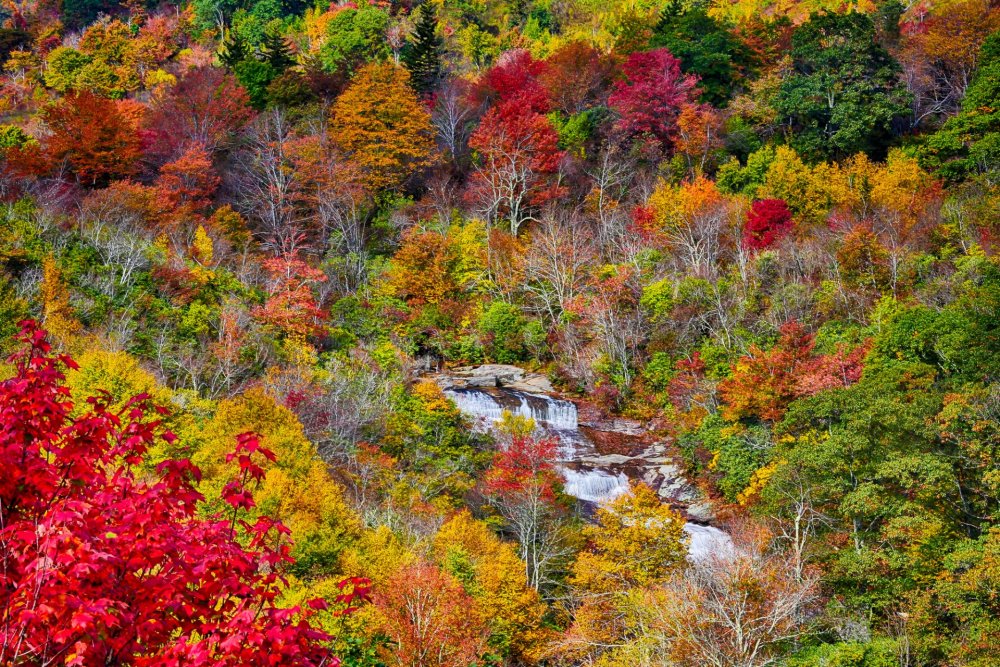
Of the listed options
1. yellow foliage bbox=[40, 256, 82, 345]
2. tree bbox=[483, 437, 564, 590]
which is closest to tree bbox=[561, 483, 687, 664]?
tree bbox=[483, 437, 564, 590]

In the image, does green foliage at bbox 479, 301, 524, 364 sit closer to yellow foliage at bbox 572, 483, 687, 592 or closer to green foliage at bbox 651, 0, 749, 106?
yellow foliage at bbox 572, 483, 687, 592

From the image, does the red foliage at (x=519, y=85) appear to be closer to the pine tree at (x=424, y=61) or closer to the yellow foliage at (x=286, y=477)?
the pine tree at (x=424, y=61)

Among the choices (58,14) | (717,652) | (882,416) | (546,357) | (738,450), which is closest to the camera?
(717,652)

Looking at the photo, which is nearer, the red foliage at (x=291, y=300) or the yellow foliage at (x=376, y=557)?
the yellow foliage at (x=376, y=557)

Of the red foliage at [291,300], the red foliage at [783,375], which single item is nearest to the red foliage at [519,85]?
the red foliage at [291,300]

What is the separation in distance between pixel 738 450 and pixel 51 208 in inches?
1089

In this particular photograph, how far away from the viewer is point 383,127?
5000 cm


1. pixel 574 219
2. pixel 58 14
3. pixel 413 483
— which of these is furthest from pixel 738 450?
pixel 58 14

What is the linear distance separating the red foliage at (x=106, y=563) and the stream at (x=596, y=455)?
26012 mm

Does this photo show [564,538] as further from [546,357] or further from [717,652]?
[546,357]

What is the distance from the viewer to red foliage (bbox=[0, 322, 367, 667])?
16.0 feet

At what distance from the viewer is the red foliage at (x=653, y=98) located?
4929cm

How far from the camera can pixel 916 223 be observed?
37.2m

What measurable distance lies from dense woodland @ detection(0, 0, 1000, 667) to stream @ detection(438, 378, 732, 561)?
1067 millimetres
